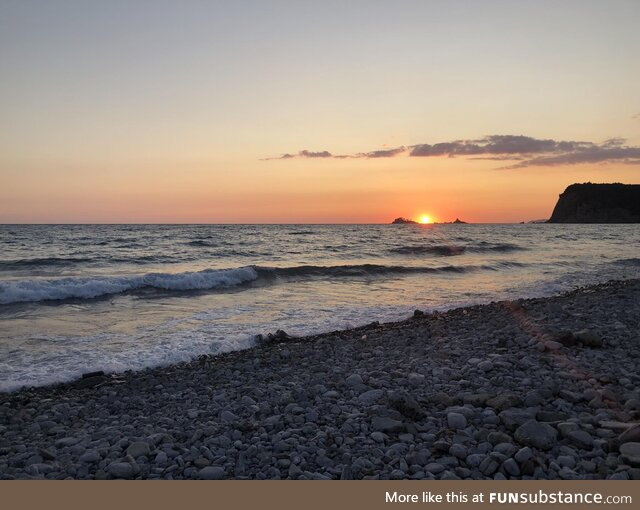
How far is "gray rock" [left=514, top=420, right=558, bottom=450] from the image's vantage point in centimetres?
421

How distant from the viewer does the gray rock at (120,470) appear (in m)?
4.22

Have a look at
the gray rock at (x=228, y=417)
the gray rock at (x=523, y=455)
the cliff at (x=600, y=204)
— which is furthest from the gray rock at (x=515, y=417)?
the cliff at (x=600, y=204)

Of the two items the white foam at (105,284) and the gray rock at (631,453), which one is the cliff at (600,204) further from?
the gray rock at (631,453)

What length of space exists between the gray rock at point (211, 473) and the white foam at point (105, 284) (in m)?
15.5

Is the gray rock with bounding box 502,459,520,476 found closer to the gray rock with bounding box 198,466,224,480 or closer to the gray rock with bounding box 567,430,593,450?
the gray rock with bounding box 567,430,593,450

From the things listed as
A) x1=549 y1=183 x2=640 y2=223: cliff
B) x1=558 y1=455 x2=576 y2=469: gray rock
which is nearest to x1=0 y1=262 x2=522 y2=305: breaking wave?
x1=558 y1=455 x2=576 y2=469: gray rock

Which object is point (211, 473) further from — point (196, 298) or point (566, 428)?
point (196, 298)

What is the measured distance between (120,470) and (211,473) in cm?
87

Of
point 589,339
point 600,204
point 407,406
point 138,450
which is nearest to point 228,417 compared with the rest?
point 138,450

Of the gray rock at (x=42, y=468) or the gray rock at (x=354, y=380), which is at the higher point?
the gray rock at (x=354, y=380)

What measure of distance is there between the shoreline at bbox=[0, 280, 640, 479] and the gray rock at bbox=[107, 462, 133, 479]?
13 millimetres

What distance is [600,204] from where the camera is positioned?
143625 mm

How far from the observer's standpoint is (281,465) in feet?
14.0
